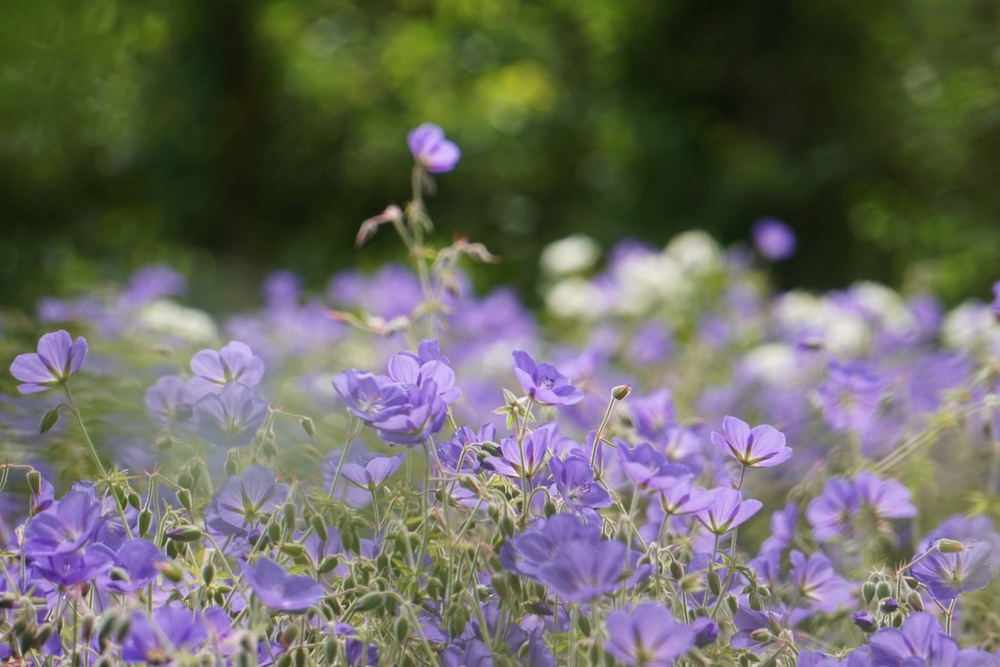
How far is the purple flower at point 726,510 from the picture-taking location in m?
0.97

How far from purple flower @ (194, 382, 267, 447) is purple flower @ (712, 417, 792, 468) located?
450mm

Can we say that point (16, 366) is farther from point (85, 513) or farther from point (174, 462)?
point (174, 462)

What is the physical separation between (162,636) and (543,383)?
461 millimetres

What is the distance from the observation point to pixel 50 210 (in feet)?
22.7

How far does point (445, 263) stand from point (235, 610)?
2.62ft

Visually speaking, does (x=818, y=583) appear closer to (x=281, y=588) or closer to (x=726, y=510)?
(x=726, y=510)

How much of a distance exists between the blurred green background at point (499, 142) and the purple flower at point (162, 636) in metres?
5.13

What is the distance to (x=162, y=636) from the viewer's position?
730 millimetres

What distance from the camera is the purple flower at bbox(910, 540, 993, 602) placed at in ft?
3.42

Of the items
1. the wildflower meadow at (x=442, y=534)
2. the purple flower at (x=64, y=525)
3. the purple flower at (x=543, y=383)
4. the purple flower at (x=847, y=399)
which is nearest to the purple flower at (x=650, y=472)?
the wildflower meadow at (x=442, y=534)

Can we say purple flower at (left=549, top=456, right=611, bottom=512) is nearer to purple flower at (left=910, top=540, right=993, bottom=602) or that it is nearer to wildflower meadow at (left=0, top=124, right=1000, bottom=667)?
wildflower meadow at (left=0, top=124, right=1000, bottom=667)

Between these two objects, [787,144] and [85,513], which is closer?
[85,513]

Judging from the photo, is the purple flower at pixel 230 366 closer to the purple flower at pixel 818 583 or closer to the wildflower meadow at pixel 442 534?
the wildflower meadow at pixel 442 534

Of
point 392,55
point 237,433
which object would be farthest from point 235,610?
point 392,55
